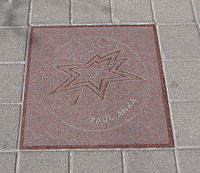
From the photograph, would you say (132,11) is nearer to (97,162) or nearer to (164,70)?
(164,70)

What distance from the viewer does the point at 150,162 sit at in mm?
3713

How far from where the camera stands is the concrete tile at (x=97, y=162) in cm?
367

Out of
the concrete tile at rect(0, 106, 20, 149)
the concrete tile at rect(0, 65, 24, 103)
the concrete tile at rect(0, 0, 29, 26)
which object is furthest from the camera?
the concrete tile at rect(0, 0, 29, 26)

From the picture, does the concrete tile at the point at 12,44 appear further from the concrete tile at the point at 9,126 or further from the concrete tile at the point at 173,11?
the concrete tile at the point at 173,11

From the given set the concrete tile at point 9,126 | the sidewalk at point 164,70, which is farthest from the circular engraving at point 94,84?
the concrete tile at point 9,126

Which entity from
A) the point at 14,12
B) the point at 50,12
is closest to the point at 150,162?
the point at 50,12

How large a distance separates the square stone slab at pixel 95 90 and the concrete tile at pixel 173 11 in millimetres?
281

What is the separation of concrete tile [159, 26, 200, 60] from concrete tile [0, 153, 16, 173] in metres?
2.26

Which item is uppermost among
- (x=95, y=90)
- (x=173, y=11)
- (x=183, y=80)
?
(x=173, y=11)

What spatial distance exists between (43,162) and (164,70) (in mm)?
1864

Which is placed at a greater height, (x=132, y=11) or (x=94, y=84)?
(x=132, y=11)

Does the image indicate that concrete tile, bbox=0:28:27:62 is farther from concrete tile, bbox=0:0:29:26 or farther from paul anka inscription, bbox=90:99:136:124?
paul anka inscription, bbox=90:99:136:124

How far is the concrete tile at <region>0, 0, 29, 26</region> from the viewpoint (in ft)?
15.3

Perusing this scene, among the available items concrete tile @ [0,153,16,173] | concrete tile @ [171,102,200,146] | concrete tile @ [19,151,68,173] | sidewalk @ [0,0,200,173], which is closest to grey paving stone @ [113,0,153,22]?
sidewalk @ [0,0,200,173]
